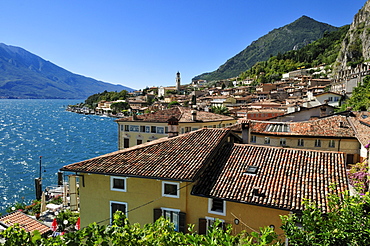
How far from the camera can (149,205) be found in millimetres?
12641

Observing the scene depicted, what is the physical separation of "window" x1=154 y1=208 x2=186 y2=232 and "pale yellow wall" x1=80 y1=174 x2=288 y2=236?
169 mm

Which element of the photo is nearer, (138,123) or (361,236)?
(361,236)

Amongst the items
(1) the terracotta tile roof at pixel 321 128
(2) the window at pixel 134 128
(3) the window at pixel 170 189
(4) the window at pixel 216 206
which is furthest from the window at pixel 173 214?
→ (2) the window at pixel 134 128

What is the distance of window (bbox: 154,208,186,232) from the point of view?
39.5 feet

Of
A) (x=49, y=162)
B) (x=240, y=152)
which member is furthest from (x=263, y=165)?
(x=49, y=162)

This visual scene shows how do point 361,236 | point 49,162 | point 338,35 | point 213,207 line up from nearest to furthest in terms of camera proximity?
1. point 361,236
2. point 213,207
3. point 49,162
4. point 338,35

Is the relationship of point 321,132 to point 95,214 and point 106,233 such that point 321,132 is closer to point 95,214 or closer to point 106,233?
point 95,214

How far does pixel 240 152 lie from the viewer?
14.2 metres

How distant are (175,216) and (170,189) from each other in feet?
3.87

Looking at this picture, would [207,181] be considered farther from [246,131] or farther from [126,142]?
[126,142]

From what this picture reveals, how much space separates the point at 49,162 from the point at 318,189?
49979 mm

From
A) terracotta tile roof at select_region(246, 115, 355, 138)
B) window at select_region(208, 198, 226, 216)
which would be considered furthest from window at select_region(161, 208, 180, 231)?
terracotta tile roof at select_region(246, 115, 355, 138)

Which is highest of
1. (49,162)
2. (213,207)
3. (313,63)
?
(313,63)

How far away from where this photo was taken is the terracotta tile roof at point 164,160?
40.2ft
